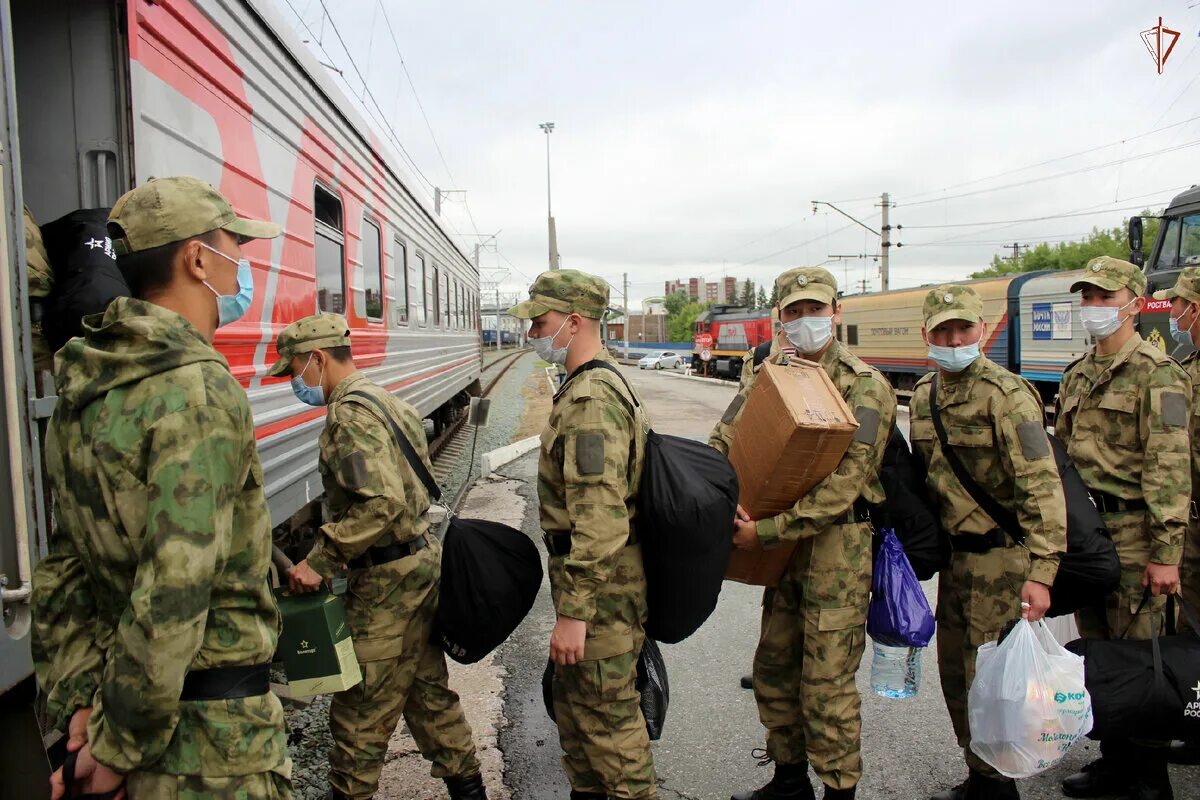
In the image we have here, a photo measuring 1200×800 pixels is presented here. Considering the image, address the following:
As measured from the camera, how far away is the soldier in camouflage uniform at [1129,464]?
2867 millimetres

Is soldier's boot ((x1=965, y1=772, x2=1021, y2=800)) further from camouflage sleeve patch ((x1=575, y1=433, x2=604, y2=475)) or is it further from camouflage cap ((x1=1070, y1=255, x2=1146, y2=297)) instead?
camouflage cap ((x1=1070, y1=255, x2=1146, y2=297))

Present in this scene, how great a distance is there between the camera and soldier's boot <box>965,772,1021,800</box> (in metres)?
2.72

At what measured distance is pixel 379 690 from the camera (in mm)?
2676

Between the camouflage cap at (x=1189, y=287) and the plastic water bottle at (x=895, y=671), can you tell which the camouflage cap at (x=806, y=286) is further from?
the camouflage cap at (x=1189, y=287)

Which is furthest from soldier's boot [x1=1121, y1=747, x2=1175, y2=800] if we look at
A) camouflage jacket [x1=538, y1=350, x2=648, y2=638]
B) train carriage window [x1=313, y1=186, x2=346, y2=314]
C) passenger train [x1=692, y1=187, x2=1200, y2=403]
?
train carriage window [x1=313, y1=186, x2=346, y2=314]

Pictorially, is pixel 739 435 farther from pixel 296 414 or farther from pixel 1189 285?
pixel 296 414

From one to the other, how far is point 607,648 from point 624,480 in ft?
1.74

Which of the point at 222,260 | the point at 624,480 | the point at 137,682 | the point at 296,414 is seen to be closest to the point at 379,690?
the point at 624,480

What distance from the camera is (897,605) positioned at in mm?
2816

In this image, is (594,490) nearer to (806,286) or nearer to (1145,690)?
(806,286)

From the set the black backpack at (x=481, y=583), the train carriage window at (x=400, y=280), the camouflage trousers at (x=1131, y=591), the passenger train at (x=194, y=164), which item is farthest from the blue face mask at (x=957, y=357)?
the train carriage window at (x=400, y=280)

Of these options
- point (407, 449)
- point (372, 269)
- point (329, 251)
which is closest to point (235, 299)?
point (407, 449)

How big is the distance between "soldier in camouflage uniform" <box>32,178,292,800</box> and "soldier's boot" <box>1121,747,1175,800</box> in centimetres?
283

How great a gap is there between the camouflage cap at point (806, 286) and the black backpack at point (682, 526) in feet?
3.16
